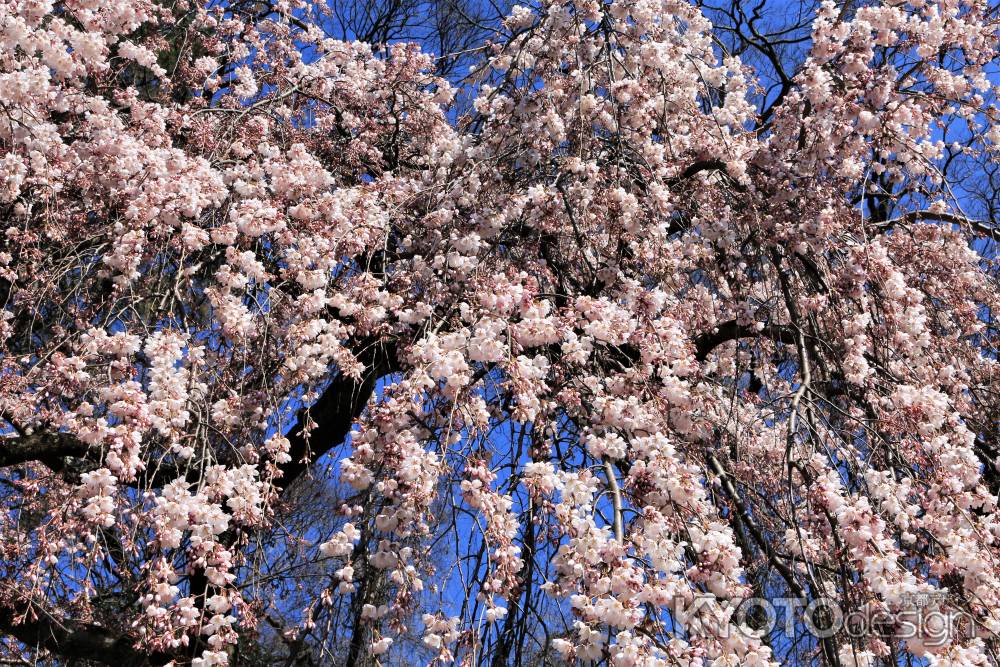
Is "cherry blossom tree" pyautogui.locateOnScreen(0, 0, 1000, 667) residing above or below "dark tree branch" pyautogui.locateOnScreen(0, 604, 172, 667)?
above

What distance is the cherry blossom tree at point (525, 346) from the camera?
256 centimetres

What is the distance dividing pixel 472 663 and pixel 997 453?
255cm

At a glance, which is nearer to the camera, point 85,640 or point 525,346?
point 525,346

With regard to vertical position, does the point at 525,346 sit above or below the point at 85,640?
above

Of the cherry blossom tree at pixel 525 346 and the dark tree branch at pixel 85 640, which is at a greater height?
the cherry blossom tree at pixel 525 346

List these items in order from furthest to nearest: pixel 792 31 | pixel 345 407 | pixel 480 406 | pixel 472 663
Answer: pixel 792 31
pixel 345 407
pixel 480 406
pixel 472 663

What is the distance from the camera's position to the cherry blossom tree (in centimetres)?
256

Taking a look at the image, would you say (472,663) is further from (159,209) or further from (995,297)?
(995,297)

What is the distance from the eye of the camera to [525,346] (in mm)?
3016

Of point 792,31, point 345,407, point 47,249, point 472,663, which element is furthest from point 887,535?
point 792,31

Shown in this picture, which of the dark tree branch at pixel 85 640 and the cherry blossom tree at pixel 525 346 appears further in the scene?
the dark tree branch at pixel 85 640

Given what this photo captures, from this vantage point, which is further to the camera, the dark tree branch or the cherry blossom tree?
the dark tree branch

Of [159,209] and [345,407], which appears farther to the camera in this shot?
[345,407]

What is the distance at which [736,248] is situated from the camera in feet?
14.0
